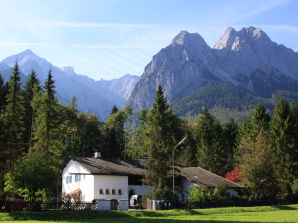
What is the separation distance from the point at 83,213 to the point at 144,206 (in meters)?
15.7

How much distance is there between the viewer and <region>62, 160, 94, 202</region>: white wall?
189 ft

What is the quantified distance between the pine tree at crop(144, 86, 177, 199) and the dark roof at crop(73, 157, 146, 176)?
5680 millimetres

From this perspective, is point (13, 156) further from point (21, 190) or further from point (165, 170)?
point (165, 170)

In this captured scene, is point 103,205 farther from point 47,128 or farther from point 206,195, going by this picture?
point 47,128

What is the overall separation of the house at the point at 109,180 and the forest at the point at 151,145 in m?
2.99

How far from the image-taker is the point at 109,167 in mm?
60188

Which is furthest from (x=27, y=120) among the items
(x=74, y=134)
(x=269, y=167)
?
(x=269, y=167)

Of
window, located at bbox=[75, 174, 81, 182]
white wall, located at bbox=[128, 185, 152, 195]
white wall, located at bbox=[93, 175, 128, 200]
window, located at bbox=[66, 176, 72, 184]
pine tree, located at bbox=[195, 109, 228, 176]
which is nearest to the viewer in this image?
white wall, located at bbox=[93, 175, 128, 200]

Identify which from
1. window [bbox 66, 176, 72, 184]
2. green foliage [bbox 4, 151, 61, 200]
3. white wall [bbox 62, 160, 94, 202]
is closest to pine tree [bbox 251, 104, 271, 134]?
white wall [bbox 62, 160, 94, 202]

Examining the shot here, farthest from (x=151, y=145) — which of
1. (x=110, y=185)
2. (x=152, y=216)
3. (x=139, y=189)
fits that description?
(x=152, y=216)

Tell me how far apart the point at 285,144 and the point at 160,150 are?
2618 centimetres

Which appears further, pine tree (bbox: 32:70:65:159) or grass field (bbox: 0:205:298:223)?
pine tree (bbox: 32:70:65:159)

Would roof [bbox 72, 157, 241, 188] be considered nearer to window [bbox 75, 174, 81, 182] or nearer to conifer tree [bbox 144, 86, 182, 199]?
window [bbox 75, 174, 81, 182]

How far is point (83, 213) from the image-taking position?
124 feet
